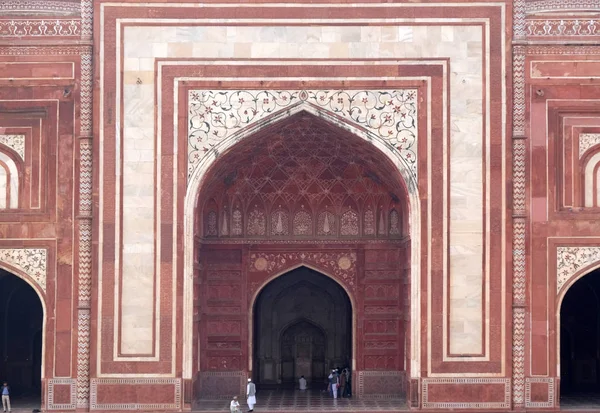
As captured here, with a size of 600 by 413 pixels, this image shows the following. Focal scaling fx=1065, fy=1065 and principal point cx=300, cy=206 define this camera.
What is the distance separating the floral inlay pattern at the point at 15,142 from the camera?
49.0 feet

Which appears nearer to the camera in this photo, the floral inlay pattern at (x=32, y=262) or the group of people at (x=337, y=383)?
the floral inlay pattern at (x=32, y=262)

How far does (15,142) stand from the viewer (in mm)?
14953

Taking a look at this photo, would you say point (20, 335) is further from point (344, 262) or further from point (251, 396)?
point (344, 262)

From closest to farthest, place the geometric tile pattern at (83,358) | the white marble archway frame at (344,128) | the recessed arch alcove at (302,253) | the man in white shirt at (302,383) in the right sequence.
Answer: the geometric tile pattern at (83,358)
the white marble archway frame at (344,128)
the recessed arch alcove at (302,253)
the man in white shirt at (302,383)

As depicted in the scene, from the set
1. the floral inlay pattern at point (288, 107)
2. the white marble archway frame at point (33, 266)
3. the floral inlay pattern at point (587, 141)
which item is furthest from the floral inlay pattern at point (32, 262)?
the floral inlay pattern at point (587, 141)

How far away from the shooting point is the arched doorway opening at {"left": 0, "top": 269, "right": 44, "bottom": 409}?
17391 mm

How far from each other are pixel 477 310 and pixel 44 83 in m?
6.82

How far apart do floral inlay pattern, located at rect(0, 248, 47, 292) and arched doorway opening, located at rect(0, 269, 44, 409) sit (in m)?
2.58

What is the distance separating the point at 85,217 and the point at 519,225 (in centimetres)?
601

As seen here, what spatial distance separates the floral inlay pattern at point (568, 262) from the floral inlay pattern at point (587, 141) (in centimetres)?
133

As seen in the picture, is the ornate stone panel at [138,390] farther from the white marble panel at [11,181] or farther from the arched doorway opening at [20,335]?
the arched doorway opening at [20,335]

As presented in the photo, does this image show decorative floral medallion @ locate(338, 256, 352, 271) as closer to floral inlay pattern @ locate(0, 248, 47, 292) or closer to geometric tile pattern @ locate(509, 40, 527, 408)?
geometric tile pattern @ locate(509, 40, 527, 408)

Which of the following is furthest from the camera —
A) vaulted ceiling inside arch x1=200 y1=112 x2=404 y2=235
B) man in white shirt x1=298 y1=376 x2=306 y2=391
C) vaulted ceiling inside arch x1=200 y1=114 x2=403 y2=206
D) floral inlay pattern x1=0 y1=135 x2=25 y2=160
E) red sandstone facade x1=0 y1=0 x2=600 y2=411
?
man in white shirt x1=298 y1=376 x2=306 y2=391

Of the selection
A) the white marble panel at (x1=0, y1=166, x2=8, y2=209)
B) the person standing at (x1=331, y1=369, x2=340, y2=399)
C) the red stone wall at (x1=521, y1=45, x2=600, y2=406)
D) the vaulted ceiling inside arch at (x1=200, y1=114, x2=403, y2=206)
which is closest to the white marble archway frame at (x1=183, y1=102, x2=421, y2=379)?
the vaulted ceiling inside arch at (x1=200, y1=114, x2=403, y2=206)
